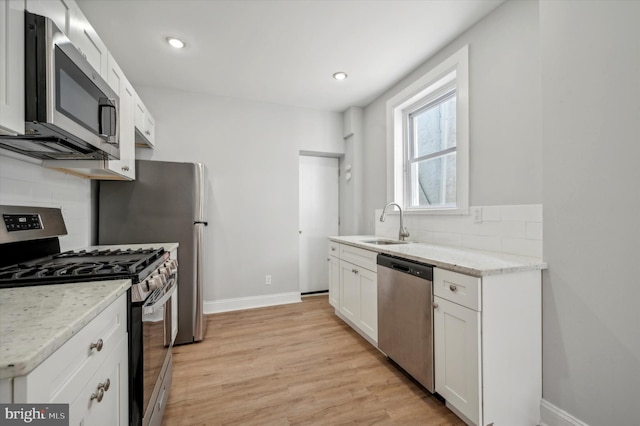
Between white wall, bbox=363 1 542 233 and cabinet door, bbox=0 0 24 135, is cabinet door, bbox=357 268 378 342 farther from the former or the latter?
cabinet door, bbox=0 0 24 135

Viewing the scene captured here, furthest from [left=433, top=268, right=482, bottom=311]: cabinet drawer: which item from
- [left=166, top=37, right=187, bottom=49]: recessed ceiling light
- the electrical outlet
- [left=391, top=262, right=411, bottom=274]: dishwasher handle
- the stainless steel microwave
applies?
[left=166, top=37, right=187, bottom=49]: recessed ceiling light

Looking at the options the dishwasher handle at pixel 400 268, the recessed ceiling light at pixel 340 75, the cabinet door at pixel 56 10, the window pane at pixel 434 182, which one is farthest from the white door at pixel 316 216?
the cabinet door at pixel 56 10

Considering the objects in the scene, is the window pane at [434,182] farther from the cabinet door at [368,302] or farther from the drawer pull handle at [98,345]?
the drawer pull handle at [98,345]

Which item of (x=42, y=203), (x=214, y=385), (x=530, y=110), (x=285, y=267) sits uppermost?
(x=530, y=110)

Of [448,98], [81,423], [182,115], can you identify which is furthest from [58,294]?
[448,98]

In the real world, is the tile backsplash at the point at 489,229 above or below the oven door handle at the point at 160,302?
above

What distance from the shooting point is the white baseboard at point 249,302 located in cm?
333

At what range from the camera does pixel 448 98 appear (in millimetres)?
2607

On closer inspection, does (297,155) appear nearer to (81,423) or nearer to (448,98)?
(448,98)

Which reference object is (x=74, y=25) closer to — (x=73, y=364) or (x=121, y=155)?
(x=121, y=155)

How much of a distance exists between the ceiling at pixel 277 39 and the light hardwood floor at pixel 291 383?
2.65 meters

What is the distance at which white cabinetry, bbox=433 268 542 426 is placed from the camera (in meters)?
1.40

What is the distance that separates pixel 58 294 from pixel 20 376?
52 centimetres

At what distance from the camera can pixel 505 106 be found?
193 centimetres
